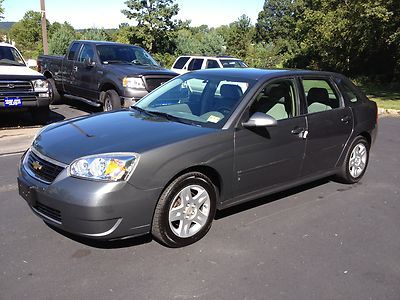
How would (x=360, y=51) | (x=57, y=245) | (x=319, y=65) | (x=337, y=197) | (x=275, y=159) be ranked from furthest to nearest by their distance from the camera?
1. (x=319, y=65)
2. (x=360, y=51)
3. (x=337, y=197)
4. (x=275, y=159)
5. (x=57, y=245)

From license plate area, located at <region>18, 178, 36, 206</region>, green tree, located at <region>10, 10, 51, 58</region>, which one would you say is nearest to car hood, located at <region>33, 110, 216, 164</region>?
license plate area, located at <region>18, 178, 36, 206</region>

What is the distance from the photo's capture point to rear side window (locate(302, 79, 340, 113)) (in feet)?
16.8

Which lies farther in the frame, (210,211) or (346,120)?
(346,120)

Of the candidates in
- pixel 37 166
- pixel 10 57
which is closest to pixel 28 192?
pixel 37 166

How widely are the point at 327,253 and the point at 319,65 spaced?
98.2ft

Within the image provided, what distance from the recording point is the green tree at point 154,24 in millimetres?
43781

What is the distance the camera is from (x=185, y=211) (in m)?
3.89

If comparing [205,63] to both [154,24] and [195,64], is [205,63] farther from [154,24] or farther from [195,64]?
[154,24]

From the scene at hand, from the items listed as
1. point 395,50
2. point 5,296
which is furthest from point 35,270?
point 395,50

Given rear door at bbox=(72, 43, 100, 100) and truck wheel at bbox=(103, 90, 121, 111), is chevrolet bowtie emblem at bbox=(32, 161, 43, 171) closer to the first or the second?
truck wheel at bbox=(103, 90, 121, 111)

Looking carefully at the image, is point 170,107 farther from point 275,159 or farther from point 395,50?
point 395,50

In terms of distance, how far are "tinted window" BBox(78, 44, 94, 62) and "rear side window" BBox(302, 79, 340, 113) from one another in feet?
22.1

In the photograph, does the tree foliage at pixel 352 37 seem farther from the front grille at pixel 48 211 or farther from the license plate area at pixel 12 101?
the front grille at pixel 48 211

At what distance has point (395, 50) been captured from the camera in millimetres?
24656
